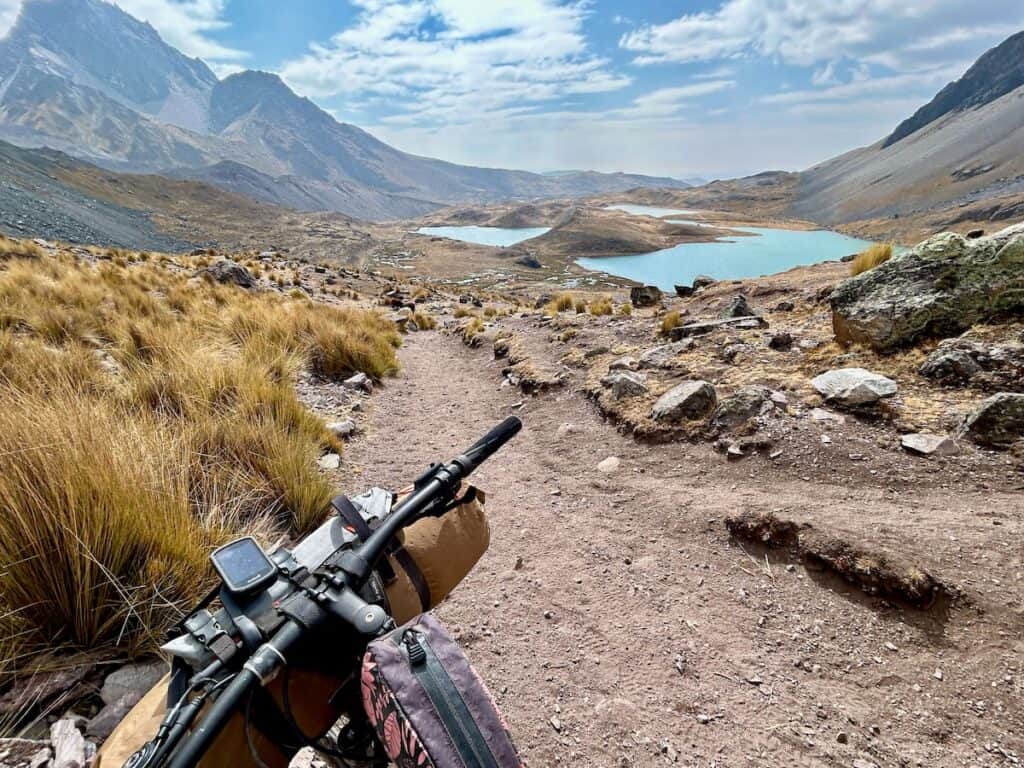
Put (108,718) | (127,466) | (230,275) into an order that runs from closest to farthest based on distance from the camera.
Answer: (108,718) < (127,466) < (230,275)

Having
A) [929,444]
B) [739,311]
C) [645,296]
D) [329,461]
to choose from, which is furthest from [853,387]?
[645,296]

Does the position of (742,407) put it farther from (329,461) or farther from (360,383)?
(360,383)

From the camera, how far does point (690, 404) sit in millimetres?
6020

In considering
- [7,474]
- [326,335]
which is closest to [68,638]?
[7,474]

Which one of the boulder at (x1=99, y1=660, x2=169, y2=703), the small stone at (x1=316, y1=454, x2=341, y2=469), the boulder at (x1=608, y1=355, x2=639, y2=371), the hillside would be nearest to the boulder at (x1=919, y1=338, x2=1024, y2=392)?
the boulder at (x1=608, y1=355, x2=639, y2=371)

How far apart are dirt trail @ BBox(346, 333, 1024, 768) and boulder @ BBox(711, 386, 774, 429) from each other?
0.55m

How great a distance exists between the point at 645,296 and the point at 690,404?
465 inches

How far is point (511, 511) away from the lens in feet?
16.8

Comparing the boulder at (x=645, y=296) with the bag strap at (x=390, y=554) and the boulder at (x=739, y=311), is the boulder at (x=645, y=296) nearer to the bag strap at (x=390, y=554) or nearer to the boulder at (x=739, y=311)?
the boulder at (x=739, y=311)

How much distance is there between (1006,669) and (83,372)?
7.49 metres

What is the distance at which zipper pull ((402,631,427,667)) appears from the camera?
1.03 meters

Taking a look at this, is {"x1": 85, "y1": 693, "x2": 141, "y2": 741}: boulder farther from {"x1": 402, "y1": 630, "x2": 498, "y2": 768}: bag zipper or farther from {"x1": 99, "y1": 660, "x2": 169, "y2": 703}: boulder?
{"x1": 402, "y1": 630, "x2": 498, "y2": 768}: bag zipper

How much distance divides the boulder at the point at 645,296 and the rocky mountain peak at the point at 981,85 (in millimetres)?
241778

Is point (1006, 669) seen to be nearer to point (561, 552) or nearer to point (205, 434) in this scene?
point (561, 552)
